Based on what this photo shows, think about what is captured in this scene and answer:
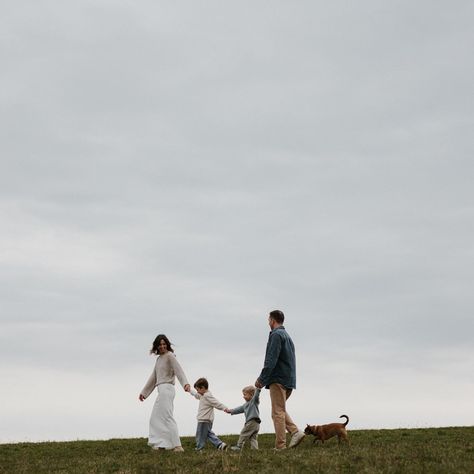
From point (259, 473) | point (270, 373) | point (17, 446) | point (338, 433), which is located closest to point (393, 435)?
point (338, 433)

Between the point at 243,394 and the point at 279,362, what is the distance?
1.81 metres

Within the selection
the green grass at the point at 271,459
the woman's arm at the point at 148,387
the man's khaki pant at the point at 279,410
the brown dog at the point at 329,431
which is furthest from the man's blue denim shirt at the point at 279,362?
the woman's arm at the point at 148,387

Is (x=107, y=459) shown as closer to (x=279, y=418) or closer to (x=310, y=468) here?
(x=279, y=418)

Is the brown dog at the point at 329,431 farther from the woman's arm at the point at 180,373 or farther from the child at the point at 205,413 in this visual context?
the woman's arm at the point at 180,373

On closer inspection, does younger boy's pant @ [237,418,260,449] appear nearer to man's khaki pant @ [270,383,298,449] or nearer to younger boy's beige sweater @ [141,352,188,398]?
man's khaki pant @ [270,383,298,449]

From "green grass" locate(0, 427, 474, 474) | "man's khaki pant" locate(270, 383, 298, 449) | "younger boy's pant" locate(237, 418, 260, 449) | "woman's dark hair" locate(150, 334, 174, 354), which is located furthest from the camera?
"woman's dark hair" locate(150, 334, 174, 354)

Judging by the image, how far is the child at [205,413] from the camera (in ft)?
68.5

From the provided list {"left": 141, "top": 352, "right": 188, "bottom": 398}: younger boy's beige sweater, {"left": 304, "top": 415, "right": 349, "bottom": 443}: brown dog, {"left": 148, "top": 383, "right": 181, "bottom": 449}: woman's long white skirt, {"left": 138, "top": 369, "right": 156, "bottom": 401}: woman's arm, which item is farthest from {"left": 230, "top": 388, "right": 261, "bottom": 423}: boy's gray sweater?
{"left": 138, "top": 369, "right": 156, "bottom": 401}: woman's arm

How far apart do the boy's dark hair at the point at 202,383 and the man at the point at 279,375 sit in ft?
10.1

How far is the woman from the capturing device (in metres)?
20.3

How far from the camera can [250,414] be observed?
63.6ft

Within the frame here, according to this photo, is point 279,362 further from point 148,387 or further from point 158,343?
point 148,387

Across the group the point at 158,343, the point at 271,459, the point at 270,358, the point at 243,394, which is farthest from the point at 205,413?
the point at 271,459

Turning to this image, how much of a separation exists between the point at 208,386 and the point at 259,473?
7170 mm
